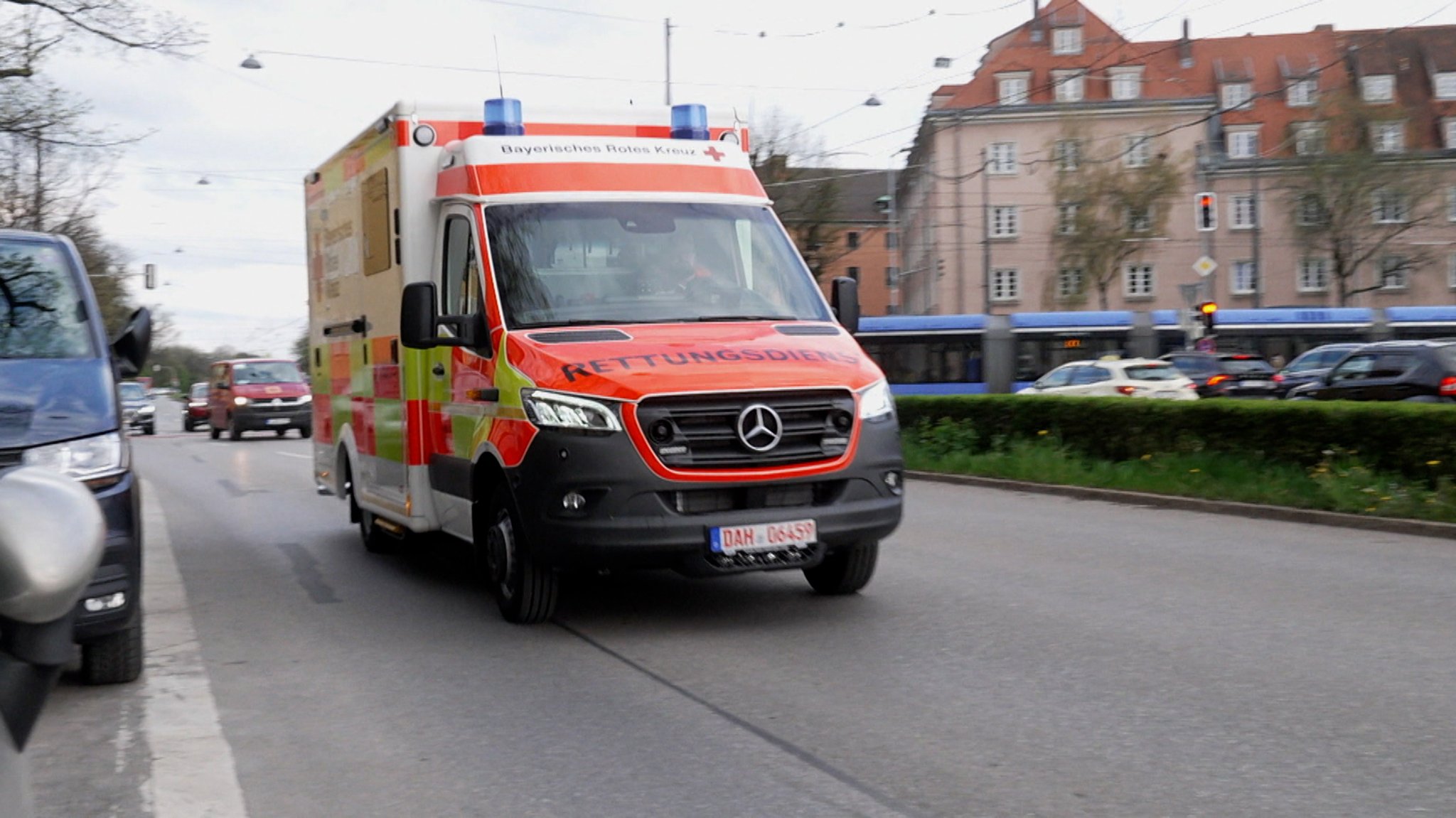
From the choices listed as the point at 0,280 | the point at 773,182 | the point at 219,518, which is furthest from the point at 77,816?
the point at 773,182

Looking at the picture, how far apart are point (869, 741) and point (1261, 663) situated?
86.2 inches

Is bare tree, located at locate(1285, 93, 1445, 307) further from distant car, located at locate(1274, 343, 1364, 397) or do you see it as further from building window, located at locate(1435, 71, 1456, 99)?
distant car, located at locate(1274, 343, 1364, 397)

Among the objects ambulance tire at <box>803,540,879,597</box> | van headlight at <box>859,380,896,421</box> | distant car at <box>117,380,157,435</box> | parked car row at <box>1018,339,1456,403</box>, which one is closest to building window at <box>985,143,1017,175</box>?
parked car row at <box>1018,339,1456,403</box>

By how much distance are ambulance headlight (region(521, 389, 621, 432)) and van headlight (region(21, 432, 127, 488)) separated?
6.48 ft

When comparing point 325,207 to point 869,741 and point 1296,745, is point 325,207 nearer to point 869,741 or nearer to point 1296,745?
point 869,741

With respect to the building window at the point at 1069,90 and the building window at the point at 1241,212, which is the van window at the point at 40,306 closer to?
the building window at the point at 1069,90

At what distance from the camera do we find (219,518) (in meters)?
14.9

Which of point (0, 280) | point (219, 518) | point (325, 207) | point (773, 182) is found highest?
point (773, 182)

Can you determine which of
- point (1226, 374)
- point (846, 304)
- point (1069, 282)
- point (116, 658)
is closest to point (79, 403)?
point (116, 658)

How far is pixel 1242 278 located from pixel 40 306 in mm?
68306

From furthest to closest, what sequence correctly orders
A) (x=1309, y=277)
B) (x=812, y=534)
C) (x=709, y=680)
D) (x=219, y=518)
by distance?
(x=1309, y=277) → (x=219, y=518) → (x=812, y=534) → (x=709, y=680)

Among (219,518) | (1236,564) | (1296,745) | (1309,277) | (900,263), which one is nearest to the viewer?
(1296,745)

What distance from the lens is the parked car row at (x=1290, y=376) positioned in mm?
20344

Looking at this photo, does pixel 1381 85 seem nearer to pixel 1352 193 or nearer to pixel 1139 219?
pixel 1352 193
